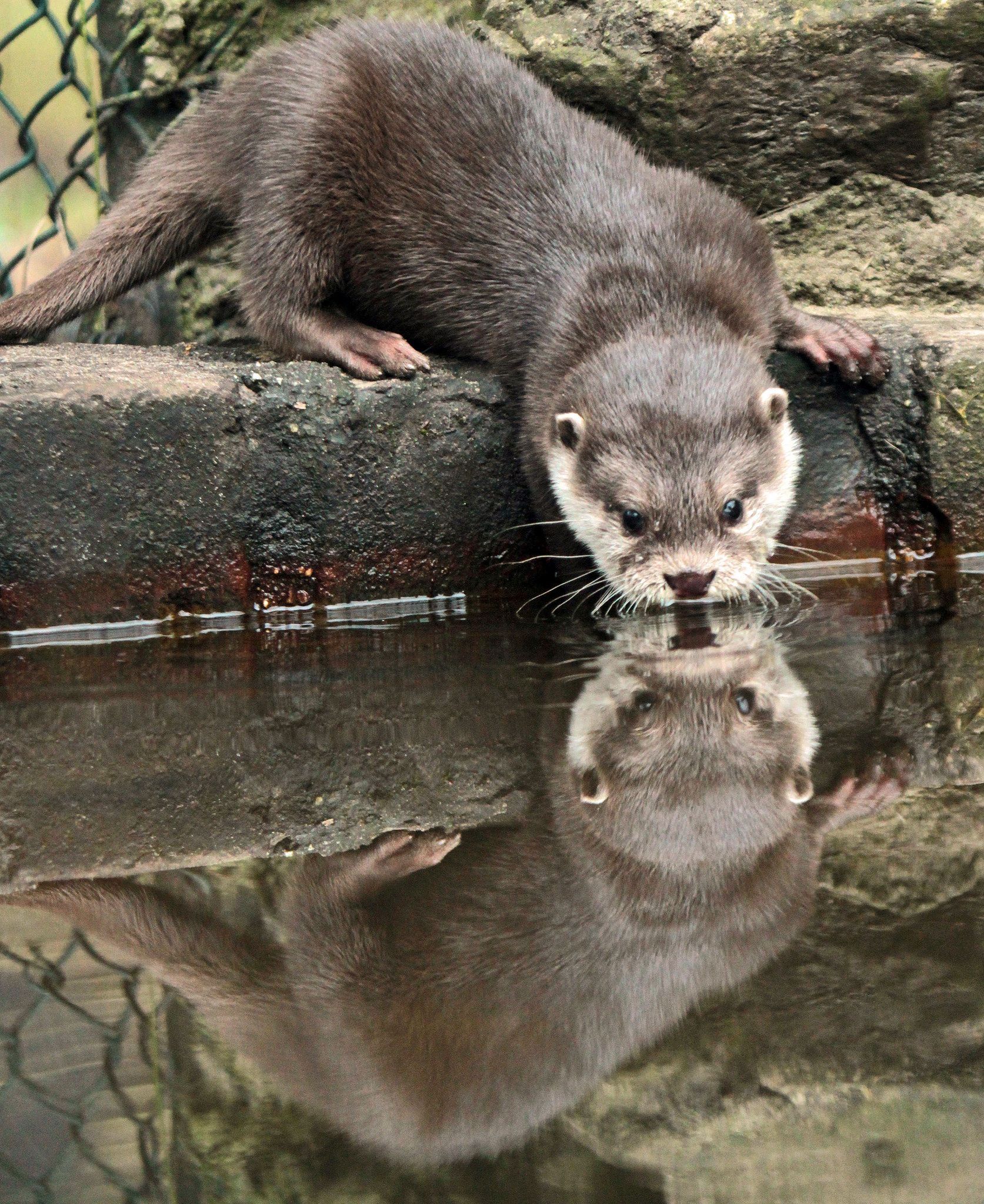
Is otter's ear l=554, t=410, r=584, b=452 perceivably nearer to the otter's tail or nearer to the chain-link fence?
the otter's tail

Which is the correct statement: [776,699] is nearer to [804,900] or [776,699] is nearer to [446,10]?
[804,900]

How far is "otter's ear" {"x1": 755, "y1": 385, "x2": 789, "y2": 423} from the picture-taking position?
2.87 m

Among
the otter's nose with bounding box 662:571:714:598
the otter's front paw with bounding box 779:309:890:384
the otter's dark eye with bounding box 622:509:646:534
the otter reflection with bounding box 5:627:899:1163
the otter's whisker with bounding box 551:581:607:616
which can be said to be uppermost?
the otter reflection with bounding box 5:627:899:1163

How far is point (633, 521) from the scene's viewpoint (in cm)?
287

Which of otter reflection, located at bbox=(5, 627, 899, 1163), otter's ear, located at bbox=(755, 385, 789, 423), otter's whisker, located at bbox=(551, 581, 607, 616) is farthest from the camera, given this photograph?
otter's whisker, located at bbox=(551, 581, 607, 616)

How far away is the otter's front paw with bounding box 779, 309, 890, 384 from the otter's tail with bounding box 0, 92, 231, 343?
144 centimetres

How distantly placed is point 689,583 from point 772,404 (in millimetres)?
449

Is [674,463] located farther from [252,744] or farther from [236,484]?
[252,744]

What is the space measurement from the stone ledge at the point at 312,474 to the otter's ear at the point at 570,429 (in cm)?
29

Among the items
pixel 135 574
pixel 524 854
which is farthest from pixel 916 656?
pixel 135 574

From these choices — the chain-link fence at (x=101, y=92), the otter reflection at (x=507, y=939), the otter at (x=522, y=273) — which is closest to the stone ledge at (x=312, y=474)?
the otter at (x=522, y=273)

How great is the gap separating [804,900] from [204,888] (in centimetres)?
60

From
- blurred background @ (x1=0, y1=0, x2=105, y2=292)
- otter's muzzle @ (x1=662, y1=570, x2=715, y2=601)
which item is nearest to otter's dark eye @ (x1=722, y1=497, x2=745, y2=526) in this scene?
otter's muzzle @ (x1=662, y1=570, x2=715, y2=601)

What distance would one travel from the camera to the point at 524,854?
147cm
